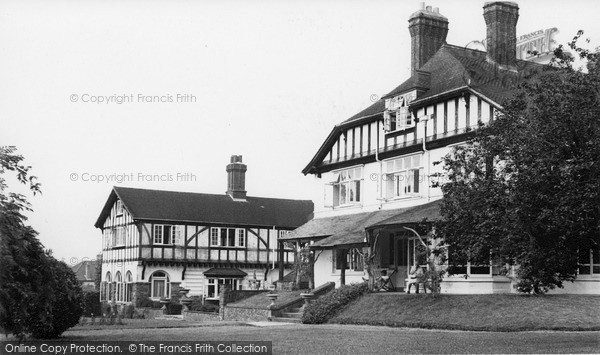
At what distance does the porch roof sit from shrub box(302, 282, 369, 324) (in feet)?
7.37

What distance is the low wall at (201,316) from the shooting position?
113 feet

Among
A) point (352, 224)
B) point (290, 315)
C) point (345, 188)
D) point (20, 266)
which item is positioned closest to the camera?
point (20, 266)

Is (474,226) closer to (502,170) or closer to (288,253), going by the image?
(502,170)

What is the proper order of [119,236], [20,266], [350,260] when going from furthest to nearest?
1. [119,236]
2. [350,260]
3. [20,266]

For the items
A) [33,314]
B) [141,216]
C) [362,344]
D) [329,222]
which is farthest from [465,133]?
[141,216]

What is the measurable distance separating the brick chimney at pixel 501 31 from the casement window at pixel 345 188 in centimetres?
741

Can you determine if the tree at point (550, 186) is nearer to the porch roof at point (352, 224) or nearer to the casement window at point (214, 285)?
the porch roof at point (352, 224)

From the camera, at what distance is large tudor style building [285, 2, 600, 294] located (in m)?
29.6

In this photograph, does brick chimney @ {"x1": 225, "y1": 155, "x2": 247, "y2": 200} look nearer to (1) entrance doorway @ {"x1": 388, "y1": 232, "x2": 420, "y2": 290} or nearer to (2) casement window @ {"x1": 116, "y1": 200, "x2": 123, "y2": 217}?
(2) casement window @ {"x1": 116, "y1": 200, "x2": 123, "y2": 217}

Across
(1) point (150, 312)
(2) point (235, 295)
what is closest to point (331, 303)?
(2) point (235, 295)

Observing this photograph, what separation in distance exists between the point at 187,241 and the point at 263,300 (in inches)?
674

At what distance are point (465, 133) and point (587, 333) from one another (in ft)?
37.2

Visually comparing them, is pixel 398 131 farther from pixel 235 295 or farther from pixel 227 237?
pixel 227 237

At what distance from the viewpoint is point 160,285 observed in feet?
159
